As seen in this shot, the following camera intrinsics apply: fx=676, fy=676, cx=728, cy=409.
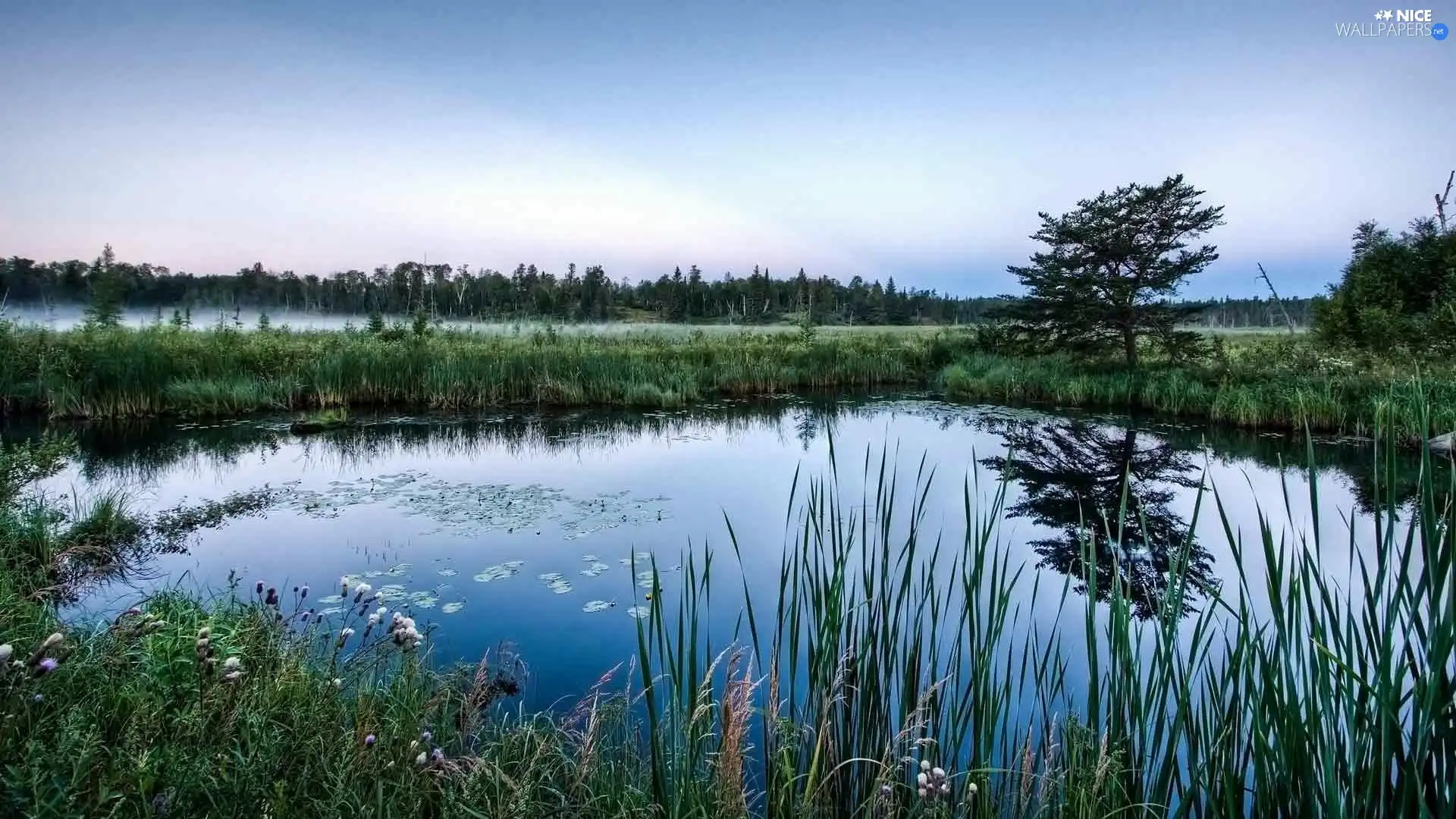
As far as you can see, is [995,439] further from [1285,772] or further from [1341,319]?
[1341,319]

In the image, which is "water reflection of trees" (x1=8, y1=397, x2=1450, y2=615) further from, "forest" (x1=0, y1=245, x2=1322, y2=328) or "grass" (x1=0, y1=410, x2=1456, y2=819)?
"forest" (x1=0, y1=245, x2=1322, y2=328)

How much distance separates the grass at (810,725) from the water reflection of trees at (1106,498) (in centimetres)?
37

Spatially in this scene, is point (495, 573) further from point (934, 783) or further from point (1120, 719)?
point (1120, 719)

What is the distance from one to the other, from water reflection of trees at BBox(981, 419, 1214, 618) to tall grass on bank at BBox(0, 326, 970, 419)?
27.0 feet

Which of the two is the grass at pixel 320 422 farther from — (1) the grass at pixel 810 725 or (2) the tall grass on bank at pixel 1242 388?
(2) the tall grass on bank at pixel 1242 388

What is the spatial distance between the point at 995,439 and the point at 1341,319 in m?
19.7

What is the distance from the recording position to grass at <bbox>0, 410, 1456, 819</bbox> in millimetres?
1628

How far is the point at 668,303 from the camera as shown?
211 feet

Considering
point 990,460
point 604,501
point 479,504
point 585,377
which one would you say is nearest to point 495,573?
point 479,504

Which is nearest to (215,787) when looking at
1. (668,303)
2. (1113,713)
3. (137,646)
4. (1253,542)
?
(137,646)

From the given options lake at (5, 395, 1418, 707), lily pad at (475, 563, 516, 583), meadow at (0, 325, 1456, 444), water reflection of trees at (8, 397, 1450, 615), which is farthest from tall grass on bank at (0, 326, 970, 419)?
lily pad at (475, 563, 516, 583)

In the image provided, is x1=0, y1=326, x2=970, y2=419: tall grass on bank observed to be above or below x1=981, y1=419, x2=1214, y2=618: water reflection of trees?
above

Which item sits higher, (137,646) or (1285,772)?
(1285,772)

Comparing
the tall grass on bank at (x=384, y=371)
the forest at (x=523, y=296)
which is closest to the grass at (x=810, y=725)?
the tall grass on bank at (x=384, y=371)
